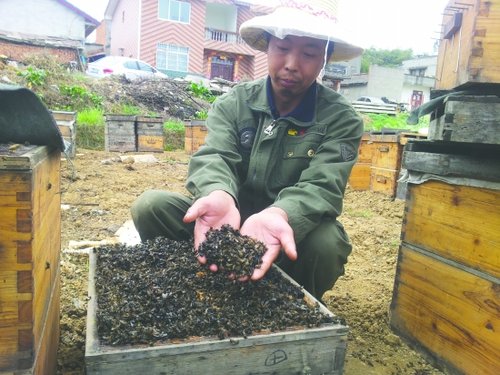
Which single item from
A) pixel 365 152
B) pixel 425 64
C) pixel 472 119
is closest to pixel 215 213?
pixel 472 119

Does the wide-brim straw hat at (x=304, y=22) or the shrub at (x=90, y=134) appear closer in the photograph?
the wide-brim straw hat at (x=304, y=22)

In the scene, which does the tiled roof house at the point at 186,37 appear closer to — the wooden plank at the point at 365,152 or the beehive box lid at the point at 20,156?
the wooden plank at the point at 365,152

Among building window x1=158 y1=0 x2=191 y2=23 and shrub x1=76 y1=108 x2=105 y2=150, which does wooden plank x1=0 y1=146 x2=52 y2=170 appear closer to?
shrub x1=76 y1=108 x2=105 y2=150

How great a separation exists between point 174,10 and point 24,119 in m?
32.6

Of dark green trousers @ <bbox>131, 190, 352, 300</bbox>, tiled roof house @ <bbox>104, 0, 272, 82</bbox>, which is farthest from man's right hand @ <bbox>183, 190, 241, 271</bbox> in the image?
tiled roof house @ <bbox>104, 0, 272, 82</bbox>

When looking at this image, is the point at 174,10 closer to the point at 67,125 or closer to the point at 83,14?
the point at 83,14

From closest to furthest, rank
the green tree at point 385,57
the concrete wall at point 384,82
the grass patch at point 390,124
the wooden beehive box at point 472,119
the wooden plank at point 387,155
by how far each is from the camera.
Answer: the wooden beehive box at point 472,119
the wooden plank at point 387,155
the grass patch at point 390,124
the concrete wall at point 384,82
the green tree at point 385,57

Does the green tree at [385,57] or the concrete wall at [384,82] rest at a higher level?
the green tree at [385,57]

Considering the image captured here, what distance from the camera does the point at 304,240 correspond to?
2.60 meters

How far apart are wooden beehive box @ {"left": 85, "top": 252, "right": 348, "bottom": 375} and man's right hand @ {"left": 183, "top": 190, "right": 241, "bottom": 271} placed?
71cm

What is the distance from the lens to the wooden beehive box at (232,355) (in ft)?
4.65

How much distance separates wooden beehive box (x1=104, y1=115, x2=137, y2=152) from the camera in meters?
11.4

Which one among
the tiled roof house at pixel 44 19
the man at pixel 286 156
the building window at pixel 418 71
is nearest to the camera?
the man at pixel 286 156

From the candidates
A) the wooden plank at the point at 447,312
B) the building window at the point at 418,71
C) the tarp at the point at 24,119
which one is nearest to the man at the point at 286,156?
the wooden plank at the point at 447,312
